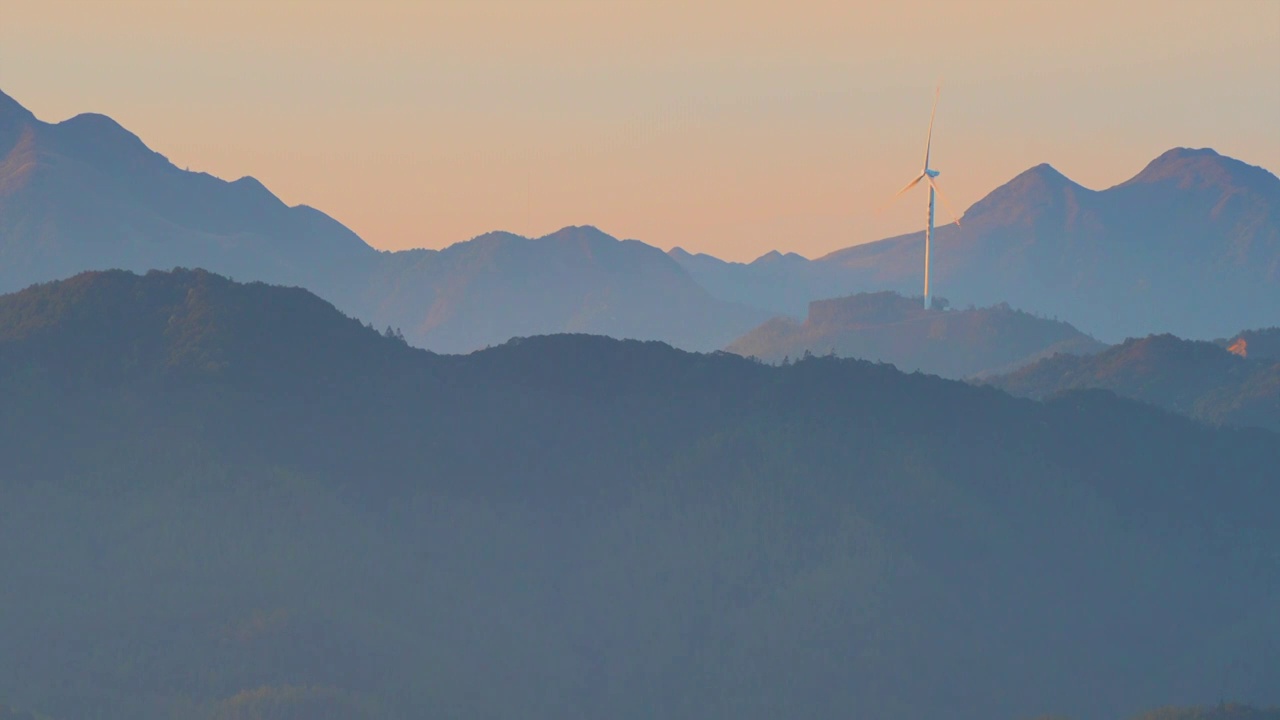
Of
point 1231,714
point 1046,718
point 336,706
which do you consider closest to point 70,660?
point 336,706

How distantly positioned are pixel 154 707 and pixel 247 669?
38.7 ft

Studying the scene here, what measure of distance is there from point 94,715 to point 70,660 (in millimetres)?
11427

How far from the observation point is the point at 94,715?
186m

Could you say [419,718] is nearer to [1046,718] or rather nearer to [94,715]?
[94,715]

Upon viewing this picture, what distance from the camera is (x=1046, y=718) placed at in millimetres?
193000

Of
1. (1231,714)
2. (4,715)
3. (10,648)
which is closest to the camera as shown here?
(4,715)

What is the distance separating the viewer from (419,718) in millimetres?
198750

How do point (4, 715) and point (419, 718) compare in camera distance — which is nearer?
point (4, 715)

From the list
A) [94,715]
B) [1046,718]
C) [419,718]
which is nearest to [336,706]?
[419,718]

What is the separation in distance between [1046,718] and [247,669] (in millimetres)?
75821

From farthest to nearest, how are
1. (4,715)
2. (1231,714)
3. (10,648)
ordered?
(10,648), (1231,714), (4,715)

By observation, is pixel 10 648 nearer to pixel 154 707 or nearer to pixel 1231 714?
pixel 154 707

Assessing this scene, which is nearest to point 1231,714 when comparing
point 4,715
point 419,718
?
point 419,718

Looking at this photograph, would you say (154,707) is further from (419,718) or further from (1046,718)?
(1046,718)
